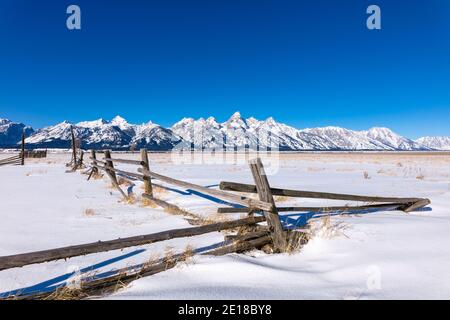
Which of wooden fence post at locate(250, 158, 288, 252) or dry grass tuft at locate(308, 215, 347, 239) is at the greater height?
wooden fence post at locate(250, 158, 288, 252)

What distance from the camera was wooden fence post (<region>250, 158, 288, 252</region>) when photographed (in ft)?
13.7

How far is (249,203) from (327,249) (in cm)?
125

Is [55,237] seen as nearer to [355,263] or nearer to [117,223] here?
[117,223]

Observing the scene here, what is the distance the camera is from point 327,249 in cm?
422

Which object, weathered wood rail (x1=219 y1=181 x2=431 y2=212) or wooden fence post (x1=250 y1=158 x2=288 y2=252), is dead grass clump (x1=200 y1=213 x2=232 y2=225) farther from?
wooden fence post (x1=250 y1=158 x2=288 y2=252)

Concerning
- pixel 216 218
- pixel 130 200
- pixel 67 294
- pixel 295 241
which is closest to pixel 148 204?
pixel 130 200

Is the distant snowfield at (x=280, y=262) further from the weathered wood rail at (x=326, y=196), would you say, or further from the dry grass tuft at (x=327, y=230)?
the weathered wood rail at (x=326, y=196)

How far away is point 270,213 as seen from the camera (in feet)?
13.8

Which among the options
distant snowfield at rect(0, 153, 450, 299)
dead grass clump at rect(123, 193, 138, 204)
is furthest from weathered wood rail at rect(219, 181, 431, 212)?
dead grass clump at rect(123, 193, 138, 204)

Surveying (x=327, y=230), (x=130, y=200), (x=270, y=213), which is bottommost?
(x=130, y=200)

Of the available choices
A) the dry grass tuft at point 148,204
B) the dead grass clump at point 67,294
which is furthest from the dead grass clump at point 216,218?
the dead grass clump at point 67,294

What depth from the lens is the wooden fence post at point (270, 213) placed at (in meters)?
4.18

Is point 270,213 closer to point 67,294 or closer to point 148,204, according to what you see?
point 67,294

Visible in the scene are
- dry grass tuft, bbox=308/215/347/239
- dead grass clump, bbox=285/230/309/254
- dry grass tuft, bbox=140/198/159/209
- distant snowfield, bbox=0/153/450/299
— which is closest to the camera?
distant snowfield, bbox=0/153/450/299
